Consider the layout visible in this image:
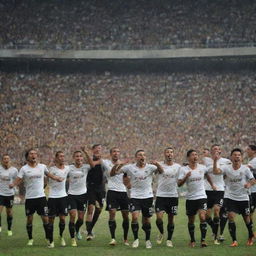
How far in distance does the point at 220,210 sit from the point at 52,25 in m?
34.8

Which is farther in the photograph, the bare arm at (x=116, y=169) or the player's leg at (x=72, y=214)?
the player's leg at (x=72, y=214)

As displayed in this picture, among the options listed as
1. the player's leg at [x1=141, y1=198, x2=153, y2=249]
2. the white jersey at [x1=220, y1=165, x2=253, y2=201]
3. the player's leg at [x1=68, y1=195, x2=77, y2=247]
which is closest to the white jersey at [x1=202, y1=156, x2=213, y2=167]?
the white jersey at [x1=220, y1=165, x2=253, y2=201]

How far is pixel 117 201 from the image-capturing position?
15.5 m

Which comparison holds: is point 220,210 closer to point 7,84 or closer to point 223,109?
point 223,109

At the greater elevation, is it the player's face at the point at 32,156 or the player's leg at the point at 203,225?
the player's face at the point at 32,156

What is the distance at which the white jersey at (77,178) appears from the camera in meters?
15.8

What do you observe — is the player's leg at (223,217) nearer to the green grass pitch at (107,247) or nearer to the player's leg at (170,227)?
the green grass pitch at (107,247)

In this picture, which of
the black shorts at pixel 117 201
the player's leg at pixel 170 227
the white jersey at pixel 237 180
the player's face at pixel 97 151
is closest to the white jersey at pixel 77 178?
the player's face at pixel 97 151

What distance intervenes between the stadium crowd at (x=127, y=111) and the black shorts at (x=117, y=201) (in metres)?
23.4

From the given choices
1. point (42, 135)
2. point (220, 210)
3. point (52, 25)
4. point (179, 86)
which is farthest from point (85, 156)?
point (52, 25)

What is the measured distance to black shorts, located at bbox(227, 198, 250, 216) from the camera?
14695mm

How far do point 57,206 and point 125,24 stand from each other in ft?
114

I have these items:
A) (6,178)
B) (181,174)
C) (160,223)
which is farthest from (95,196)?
(181,174)

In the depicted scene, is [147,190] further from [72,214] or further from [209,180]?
[72,214]
